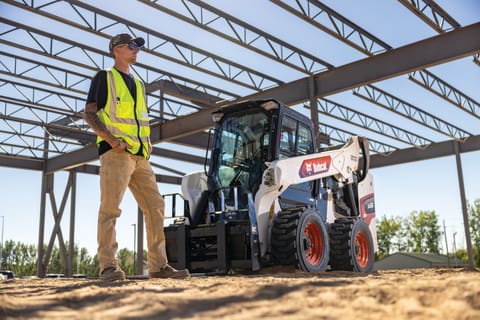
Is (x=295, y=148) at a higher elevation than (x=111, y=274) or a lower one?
higher

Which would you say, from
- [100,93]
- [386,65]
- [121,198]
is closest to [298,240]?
[121,198]

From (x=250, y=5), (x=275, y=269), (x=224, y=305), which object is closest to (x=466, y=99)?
(x=250, y=5)

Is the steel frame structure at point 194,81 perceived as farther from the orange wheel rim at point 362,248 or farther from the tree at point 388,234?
the tree at point 388,234

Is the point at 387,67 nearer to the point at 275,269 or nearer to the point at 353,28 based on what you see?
the point at 353,28

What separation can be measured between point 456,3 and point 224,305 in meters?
11.7

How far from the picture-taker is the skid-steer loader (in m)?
6.80

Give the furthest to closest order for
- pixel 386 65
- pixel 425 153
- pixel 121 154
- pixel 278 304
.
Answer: pixel 425 153
pixel 386 65
pixel 121 154
pixel 278 304

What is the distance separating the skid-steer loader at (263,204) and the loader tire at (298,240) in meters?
0.01

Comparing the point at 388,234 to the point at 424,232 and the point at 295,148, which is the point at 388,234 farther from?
the point at 295,148

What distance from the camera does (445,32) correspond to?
12.2 metres

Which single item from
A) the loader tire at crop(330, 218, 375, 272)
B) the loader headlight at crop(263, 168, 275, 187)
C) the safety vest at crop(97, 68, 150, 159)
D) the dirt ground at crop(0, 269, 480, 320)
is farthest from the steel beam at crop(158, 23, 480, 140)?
the dirt ground at crop(0, 269, 480, 320)

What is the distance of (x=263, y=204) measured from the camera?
6973 millimetres

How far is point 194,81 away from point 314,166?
908 cm

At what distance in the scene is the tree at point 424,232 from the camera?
53688mm
